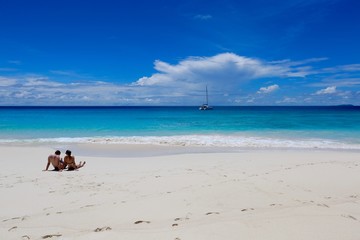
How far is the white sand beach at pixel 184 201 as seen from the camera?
4.90 meters

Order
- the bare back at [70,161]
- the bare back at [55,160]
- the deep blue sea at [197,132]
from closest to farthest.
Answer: the bare back at [55,160] < the bare back at [70,161] < the deep blue sea at [197,132]

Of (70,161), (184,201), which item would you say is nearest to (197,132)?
(70,161)

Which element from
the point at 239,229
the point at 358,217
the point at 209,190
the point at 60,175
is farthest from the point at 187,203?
the point at 60,175

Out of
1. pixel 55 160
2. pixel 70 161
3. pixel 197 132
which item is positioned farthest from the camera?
pixel 197 132

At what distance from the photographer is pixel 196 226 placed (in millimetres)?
5086

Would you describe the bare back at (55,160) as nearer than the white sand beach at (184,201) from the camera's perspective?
No

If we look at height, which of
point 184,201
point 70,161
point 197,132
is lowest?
point 184,201

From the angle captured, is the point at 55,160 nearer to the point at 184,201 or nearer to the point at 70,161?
the point at 70,161

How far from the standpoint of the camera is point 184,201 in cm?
673

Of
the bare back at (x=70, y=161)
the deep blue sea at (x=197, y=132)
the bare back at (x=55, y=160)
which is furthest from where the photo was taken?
the deep blue sea at (x=197, y=132)

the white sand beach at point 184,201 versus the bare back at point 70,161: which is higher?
the bare back at point 70,161

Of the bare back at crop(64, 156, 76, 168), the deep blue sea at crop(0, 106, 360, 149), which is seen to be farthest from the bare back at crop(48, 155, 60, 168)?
the deep blue sea at crop(0, 106, 360, 149)

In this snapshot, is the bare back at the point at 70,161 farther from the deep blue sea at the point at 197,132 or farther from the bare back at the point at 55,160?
the deep blue sea at the point at 197,132

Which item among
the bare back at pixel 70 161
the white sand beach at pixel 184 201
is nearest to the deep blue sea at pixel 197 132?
the white sand beach at pixel 184 201
